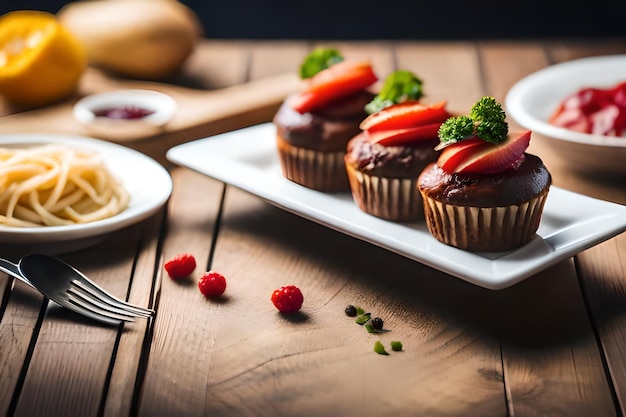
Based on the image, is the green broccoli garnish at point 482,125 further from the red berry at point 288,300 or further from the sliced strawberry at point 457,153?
the red berry at point 288,300

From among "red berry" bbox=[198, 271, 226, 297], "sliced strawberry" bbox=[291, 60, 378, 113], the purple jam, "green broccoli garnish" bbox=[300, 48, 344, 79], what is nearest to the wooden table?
"red berry" bbox=[198, 271, 226, 297]

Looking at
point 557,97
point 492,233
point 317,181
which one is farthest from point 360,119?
point 557,97

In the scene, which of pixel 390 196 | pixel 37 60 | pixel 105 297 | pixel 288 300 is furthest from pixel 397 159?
pixel 37 60

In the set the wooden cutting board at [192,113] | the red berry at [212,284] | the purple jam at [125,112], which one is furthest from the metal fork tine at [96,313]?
the purple jam at [125,112]

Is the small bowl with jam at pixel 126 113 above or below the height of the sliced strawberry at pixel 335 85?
below

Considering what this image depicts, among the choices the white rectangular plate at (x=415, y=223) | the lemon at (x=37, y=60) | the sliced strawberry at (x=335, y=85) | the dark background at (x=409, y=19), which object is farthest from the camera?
the dark background at (x=409, y=19)

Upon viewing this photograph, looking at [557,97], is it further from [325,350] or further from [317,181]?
[325,350]

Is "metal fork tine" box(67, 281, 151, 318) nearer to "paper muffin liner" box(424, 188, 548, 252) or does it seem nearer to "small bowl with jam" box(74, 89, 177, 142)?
"paper muffin liner" box(424, 188, 548, 252)
